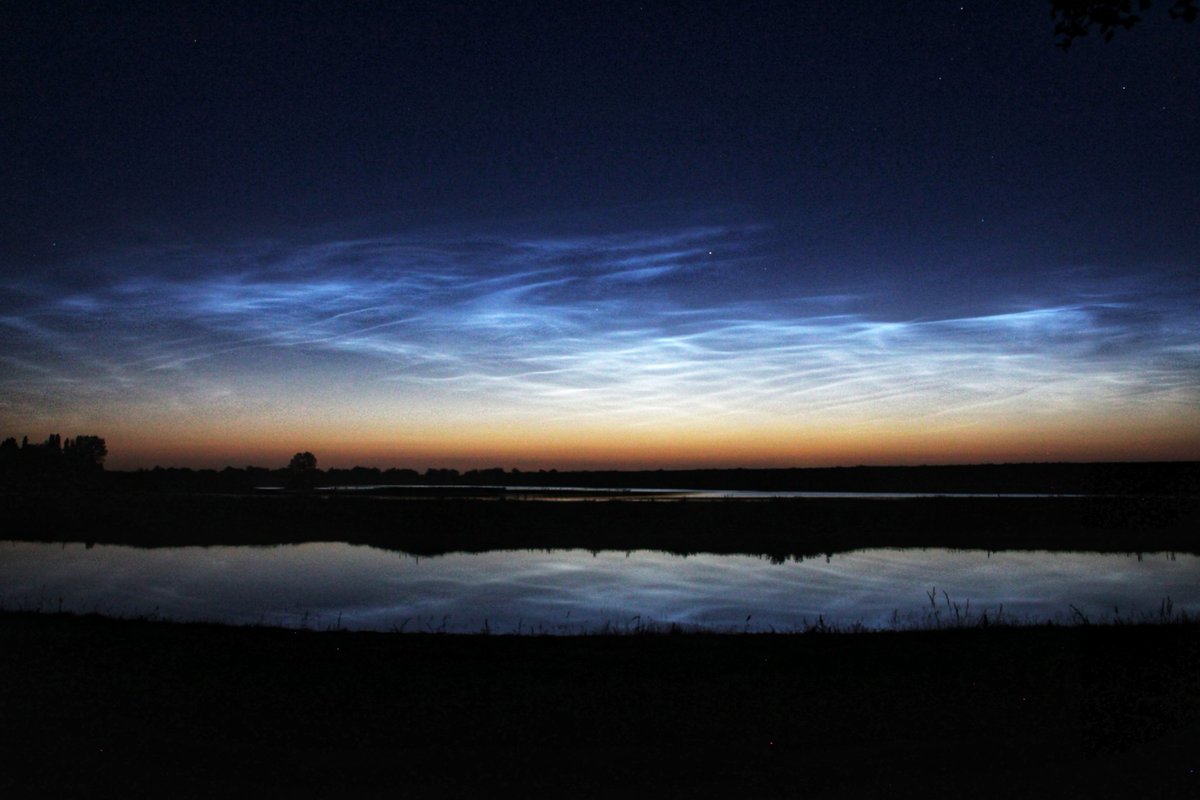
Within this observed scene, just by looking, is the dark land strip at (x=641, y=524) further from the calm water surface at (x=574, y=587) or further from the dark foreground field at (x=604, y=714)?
the dark foreground field at (x=604, y=714)

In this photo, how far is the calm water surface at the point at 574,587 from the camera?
25.0 meters

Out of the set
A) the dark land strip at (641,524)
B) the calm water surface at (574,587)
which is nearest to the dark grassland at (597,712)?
the calm water surface at (574,587)

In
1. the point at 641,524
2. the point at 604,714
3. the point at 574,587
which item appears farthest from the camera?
the point at 641,524

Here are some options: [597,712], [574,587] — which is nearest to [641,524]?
[574,587]

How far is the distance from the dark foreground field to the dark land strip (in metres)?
26.7

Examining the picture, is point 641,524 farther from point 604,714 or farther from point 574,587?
point 604,714

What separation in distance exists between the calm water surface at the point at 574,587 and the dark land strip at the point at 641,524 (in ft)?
14.1

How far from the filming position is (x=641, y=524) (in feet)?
185

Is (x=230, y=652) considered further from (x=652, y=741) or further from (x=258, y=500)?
(x=258, y=500)

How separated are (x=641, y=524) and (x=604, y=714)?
4525 cm

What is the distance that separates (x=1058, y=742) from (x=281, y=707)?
982 cm

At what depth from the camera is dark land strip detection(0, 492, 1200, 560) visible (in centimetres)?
4684

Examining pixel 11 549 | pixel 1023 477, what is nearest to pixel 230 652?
pixel 11 549

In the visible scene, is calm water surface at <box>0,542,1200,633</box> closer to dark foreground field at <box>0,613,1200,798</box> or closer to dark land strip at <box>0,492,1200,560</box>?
dark land strip at <box>0,492,1200,560</box>
